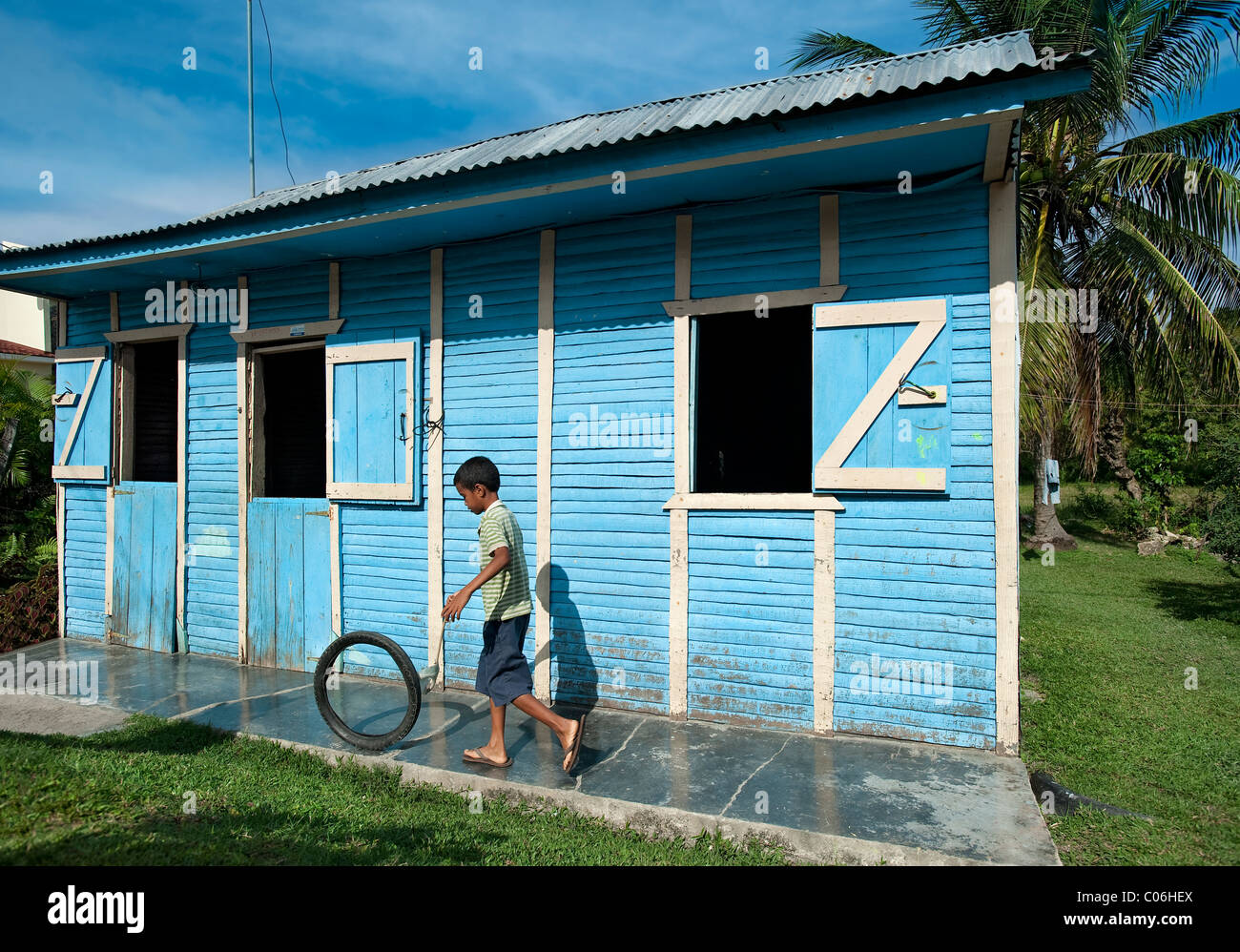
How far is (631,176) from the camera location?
484 centimetres

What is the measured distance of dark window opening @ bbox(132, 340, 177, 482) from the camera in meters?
8.27

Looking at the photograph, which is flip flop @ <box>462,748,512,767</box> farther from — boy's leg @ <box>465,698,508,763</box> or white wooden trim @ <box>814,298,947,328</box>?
white wooden trim @ <box>814,298,947,328</box>

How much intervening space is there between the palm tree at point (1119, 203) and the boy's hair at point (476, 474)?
8.01m

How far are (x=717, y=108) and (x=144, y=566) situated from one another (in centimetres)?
673

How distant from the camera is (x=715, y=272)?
5.34 meters

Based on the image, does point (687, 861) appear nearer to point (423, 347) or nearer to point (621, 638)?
point (621, 638)

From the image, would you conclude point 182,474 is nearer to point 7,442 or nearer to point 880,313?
point 7,442

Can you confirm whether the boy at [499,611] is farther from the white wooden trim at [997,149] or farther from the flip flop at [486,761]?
the white wooden trim at [997,149]

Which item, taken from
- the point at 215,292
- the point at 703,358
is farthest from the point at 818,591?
the point at 215,292

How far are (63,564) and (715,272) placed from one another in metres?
7.55

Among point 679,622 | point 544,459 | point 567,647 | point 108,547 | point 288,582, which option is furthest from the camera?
point 108,547

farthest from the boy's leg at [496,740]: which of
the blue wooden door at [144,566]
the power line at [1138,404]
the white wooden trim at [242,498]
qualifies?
the power line at [1138,404]

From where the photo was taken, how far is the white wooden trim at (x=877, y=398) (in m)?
4.75

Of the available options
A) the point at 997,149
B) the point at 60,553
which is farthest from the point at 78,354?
the point at 997,149
